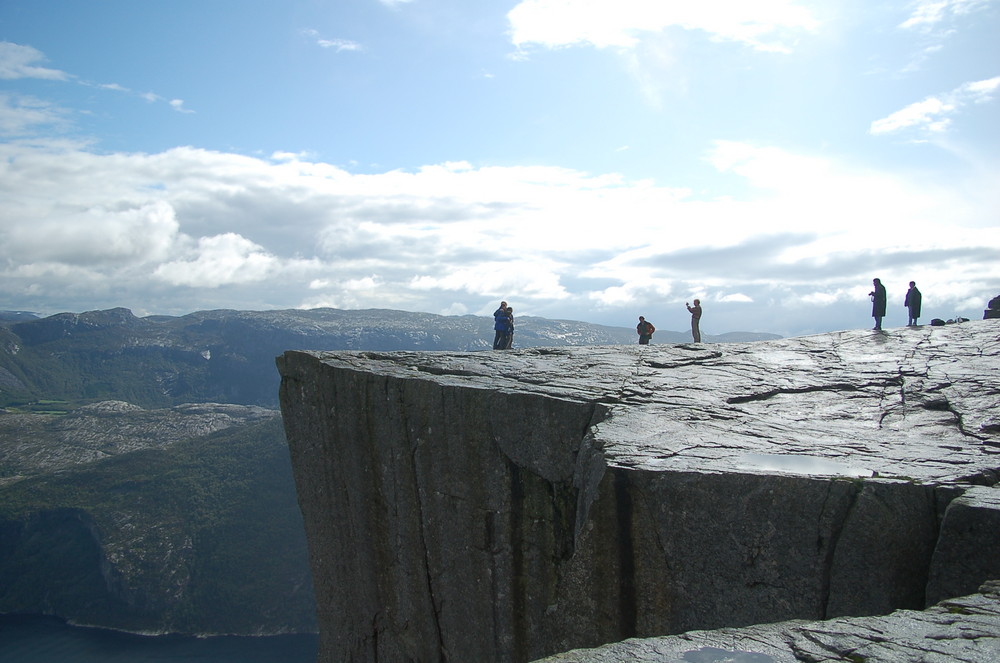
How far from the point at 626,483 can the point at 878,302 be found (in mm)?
20347

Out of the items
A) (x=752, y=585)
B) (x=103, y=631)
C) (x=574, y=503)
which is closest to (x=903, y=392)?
(x=574, y=503)

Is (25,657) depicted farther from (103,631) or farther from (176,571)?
(176,571)

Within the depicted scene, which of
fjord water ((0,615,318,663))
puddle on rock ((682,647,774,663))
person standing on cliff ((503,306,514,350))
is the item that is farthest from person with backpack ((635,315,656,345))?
fjord water ((0,615,318,663))

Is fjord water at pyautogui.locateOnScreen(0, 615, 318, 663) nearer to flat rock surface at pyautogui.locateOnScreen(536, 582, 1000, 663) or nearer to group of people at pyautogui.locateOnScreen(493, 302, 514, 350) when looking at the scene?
group of people at pyautogui.locateOnScreen(493, 302, 514, 350)

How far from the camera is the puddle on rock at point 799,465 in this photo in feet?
26.4

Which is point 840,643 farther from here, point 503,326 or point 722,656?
point 503,326

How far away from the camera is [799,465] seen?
8.42 metres

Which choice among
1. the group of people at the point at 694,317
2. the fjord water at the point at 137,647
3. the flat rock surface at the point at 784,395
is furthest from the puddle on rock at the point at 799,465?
the fjord water at the point at 137,647

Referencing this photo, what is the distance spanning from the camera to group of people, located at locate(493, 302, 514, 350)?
23.0m

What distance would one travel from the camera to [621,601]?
8.51 metres

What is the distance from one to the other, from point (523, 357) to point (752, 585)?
1009 cm

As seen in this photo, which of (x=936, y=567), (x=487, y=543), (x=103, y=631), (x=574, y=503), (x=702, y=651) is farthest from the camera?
(x=103, y=631)

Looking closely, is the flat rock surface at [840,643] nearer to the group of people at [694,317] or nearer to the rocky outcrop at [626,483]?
the rocky outcrop at [626,483]

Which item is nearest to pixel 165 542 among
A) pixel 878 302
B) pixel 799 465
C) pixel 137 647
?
pixel 137 647
